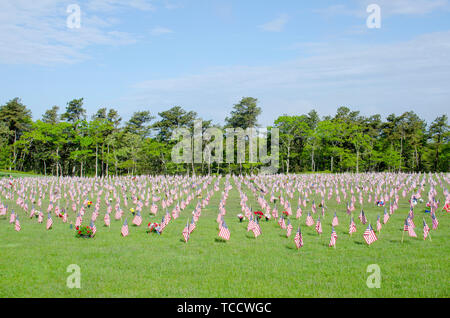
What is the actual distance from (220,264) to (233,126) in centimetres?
7044

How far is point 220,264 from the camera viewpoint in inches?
469

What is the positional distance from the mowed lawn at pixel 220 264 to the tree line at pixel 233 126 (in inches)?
2047

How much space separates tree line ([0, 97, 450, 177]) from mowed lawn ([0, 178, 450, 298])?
171 ft

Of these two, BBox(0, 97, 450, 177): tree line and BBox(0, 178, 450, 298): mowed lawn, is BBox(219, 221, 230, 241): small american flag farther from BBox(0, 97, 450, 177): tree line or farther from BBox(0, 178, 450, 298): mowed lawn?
BBox(0, 97, 450, 177): tree line

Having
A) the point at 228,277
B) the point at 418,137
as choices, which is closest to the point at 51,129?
the point at 228,277

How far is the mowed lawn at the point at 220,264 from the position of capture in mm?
9490

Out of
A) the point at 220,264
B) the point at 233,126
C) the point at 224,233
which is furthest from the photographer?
the point at 233,126

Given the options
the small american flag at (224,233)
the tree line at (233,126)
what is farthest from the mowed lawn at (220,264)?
the tree line at (233,126)

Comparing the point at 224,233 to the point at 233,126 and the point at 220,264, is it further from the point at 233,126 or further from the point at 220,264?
the point at 233,126

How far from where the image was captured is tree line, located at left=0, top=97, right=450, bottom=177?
7138 cm

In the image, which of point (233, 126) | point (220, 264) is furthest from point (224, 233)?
point (233, 126)

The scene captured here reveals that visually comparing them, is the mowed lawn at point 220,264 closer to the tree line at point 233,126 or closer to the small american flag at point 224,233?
the small american flag at point 224,233

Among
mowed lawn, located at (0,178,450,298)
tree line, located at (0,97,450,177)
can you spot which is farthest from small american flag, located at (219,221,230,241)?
tree line, located at (0,97,450,177)
